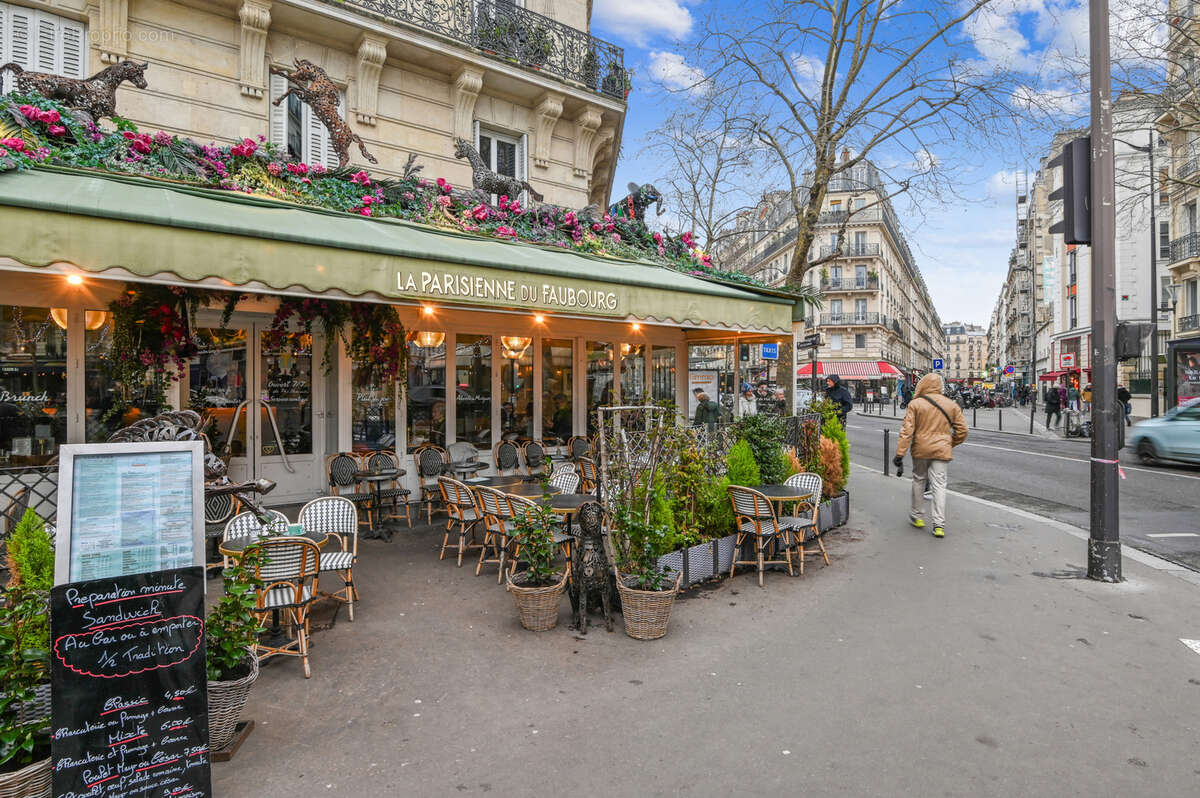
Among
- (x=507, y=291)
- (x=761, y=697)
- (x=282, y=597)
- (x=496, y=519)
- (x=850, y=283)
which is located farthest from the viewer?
(x=850, y=283)

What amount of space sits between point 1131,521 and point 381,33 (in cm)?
1308

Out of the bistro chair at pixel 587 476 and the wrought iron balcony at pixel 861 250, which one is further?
the wrought iron balcony at pixel 861 250

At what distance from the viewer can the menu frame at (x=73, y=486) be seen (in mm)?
2594

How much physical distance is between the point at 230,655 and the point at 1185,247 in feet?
121

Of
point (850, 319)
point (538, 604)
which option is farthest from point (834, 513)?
point (850, 319)

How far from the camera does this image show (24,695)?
2637 millimetres

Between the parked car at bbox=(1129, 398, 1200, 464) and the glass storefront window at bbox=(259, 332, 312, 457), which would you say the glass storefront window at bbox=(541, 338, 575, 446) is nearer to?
the glass storefront window at bbox=(259, 332, 312, 457)

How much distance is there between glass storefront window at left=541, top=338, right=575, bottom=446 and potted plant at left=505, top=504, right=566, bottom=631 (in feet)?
20.2

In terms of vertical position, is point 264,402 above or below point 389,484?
above

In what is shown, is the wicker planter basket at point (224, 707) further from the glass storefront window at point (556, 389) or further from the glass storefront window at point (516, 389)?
the glass storefront window at point (556, 389)

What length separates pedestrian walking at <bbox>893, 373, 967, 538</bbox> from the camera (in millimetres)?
7758

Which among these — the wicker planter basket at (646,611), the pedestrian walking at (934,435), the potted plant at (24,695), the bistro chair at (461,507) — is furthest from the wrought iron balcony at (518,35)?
the wicker planter basket at (646,611)

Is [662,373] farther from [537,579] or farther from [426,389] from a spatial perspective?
[537,579]

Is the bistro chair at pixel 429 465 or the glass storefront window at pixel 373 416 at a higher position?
the glass storefront window at pixel 373 416
